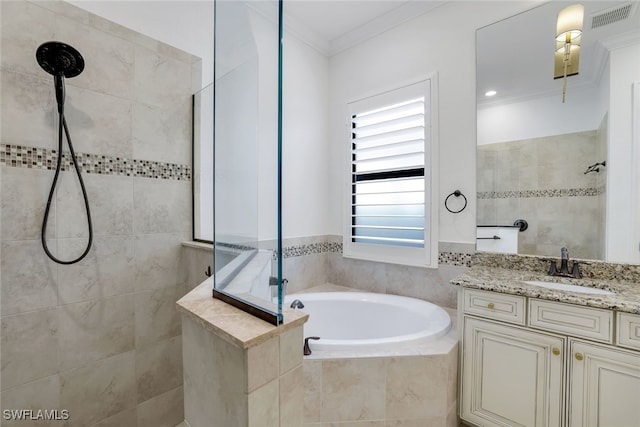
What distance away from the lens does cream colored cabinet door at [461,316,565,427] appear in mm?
1307

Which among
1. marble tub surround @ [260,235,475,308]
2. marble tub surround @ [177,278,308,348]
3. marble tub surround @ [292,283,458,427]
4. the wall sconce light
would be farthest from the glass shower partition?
the wall sconce light

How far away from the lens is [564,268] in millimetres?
1605

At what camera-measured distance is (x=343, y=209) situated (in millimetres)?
2668

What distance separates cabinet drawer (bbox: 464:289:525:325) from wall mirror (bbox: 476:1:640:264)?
1.66 ft

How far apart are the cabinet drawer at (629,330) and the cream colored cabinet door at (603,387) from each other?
38 millimetres

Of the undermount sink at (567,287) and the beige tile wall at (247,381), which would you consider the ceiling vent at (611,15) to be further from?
the beige tile wall at (247,381)

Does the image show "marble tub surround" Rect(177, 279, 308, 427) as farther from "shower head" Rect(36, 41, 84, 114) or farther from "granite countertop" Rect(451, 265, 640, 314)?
"shower head" Rect(36, 41, 84, 114)

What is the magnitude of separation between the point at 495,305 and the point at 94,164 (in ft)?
7.60

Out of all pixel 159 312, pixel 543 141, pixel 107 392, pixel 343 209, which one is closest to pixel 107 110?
pixel 159 312

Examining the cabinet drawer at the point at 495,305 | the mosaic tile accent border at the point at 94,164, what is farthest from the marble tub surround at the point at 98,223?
the cabinet drawer at the point at 495,305

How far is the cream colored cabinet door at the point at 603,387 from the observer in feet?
3.78

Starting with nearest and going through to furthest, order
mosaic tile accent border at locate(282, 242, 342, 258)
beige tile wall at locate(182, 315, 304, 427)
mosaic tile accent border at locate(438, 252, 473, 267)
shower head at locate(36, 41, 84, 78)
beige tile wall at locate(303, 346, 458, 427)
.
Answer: beige tile wall at locate(182, 315, 304, 427) < shower head at locate(36, 41, 84, 78) < beige tile wall at locate(303, 346, 458, 427) < mosaic tile accent border at locate(438, 252, 473, 267) < mosaic tile accent border at locate(282, 242, 342, 258)

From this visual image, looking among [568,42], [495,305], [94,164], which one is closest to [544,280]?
[495,305]

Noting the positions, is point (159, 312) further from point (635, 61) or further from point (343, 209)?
point (635, 61)
